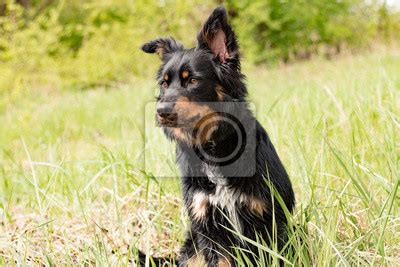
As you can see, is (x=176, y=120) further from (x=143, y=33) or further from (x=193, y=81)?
(x=143, y=33)

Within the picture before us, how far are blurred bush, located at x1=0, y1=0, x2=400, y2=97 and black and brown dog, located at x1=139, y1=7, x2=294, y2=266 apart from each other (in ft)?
24.6

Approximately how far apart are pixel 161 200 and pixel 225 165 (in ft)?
2.80

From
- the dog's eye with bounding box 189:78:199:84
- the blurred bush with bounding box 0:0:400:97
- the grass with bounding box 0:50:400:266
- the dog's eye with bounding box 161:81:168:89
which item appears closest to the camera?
the grass with bounding box 0:50:400:266

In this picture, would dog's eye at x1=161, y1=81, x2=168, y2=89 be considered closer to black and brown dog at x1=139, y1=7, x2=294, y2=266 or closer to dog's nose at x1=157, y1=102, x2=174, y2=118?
black and brown dog at x1=139, y1=7, x2=294, y2=266

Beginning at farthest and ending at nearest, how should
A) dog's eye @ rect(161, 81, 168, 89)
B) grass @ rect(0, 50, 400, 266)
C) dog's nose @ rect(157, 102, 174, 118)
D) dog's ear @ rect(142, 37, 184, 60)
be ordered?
1. dog's ear @ rect(142, 37, 184, 60)
2. dog's eye @ rect(161, 81, 168, 89)
3. dog's nose @ rect(157, 102, 174, 118)
4. grass @ rect(0, 50, 400, 266)

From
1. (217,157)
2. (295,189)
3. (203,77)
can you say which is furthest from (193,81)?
(295,189)

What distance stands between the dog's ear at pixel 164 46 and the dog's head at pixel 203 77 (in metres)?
0.16

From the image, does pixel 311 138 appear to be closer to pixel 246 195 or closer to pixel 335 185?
pixel 335 185

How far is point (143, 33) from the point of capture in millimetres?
16391

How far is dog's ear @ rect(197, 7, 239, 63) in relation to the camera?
2781mm

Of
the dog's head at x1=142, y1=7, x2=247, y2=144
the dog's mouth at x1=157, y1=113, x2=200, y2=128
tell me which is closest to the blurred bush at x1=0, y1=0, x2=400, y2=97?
the dog's head at x1=142, y1=7, x2=247, y2=144

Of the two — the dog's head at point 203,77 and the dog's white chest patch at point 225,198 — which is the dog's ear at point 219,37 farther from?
the dog's white chest patch at point 225,198

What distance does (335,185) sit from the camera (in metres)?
3.13

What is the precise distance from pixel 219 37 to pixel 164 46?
464 millimetres
